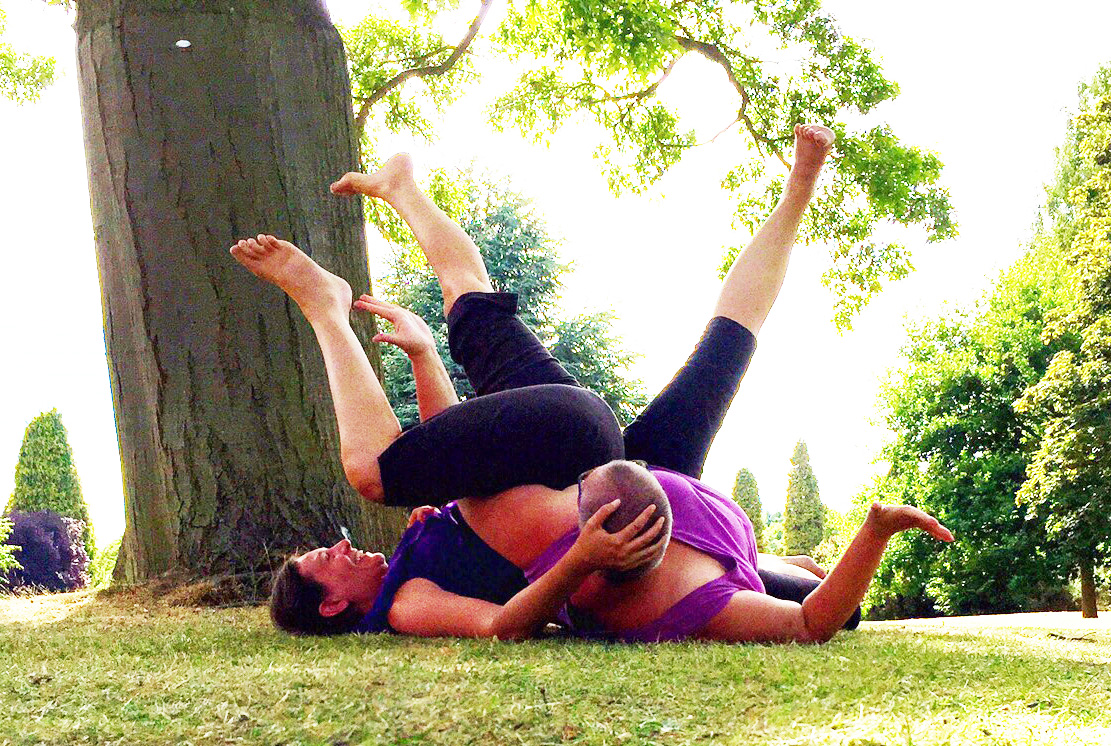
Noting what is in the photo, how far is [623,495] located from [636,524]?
0.07 metres

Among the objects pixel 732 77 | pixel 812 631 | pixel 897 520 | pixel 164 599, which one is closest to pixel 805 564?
pixel 812 631

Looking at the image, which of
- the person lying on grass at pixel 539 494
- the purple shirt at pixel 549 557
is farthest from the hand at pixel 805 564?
the purple shirt at pixel 549 557

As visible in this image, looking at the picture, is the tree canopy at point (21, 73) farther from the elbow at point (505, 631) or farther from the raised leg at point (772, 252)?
the elbow at point (505, 631)

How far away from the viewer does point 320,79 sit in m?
4.60

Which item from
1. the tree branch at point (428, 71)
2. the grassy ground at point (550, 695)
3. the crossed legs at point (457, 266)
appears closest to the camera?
the grassy ground at point (550, 695)

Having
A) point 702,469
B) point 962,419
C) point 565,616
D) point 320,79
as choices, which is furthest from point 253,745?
point 962,419

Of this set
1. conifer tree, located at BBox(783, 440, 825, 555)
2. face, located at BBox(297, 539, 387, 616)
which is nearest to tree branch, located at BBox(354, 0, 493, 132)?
face, located at BBox(297, 539, 387, 616)

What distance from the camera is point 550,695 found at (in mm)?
1784

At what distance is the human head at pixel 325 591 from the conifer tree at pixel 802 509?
28.9 meters

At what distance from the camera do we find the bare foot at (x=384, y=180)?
3.69 meters

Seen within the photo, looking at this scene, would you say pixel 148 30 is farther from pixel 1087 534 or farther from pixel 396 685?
pixel 1087 534

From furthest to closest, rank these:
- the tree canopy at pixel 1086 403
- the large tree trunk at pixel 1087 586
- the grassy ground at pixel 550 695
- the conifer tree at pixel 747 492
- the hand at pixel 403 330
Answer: the conifer tree at pixel 747 492
the large tree trunk at pixel 1087 586
the tree canopy at pixel 1086 403
the hand at pixel 403 330
the grassy ground at pixel 550 695

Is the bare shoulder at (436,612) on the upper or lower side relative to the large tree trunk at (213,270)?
lower

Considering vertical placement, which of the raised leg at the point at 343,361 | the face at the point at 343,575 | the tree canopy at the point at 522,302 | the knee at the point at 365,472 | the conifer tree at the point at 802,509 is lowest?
the conifer tree at the point at 802,509
